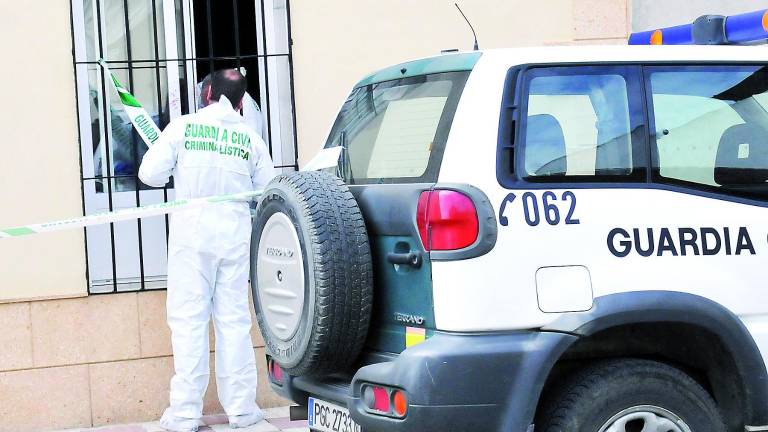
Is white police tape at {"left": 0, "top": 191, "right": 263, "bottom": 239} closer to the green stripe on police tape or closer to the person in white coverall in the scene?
the green stripe on police tape

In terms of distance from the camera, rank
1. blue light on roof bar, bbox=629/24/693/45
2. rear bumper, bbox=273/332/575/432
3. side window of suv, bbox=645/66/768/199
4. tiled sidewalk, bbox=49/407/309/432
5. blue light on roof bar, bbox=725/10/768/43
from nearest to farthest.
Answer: rear bumper, bbox=273/332/575/432
side window of suv, bbox=645/66/768/199
blue light on roof bar, bbox=725/10/768/43
blue light on roof bar, bbox=629/24/693/45
tiled sidewalk, bbox=49/407/309/432

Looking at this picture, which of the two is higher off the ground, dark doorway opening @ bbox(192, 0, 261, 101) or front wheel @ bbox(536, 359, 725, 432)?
dark doorway opening @ bbox(192, 0, 261, 101)

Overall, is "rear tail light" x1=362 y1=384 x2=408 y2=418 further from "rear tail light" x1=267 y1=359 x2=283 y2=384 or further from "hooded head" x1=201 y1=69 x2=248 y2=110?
"hooded head" x1=201 y1=69 x2=248 y2=110

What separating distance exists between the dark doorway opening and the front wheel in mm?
4021

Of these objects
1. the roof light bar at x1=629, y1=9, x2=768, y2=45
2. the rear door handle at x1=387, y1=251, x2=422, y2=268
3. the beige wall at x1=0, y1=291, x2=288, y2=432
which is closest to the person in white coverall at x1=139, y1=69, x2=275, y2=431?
the beige wall at x1=0, y1=291, x2=288, y2=432

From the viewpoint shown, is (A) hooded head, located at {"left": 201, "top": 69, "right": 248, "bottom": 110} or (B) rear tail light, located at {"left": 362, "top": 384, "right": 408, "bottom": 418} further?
(A) hooded head, located at {"left": 201, "top": 69, "right": 248, "bottom": 110}

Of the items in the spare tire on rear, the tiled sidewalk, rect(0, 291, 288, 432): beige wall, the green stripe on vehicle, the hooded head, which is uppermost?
the hooded head

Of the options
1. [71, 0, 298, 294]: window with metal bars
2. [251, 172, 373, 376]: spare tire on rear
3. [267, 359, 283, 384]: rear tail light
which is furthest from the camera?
[71, 0, 298, 294]: window with metal bars

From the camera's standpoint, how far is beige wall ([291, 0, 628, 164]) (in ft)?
25.1

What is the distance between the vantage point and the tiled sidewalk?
696cm

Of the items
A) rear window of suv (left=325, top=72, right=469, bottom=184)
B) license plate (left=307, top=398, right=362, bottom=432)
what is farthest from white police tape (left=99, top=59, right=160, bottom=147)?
license plate (left=307, top=398, right=362, bottom=432)

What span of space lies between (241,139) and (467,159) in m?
2.89

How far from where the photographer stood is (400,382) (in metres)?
4.07

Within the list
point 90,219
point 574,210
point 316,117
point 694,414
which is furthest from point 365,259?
point 316,117
